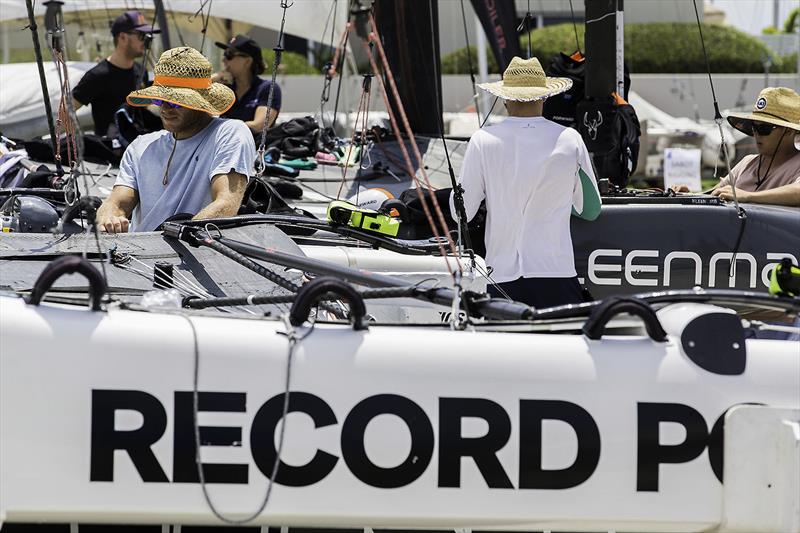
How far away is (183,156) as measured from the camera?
4.53 m

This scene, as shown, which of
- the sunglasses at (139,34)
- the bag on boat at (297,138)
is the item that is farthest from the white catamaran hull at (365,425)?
the sunglasses at (139,34)

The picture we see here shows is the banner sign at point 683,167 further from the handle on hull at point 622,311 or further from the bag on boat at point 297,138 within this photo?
the handle on hull at point 622,311

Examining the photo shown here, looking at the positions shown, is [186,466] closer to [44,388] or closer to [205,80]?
[44,388]

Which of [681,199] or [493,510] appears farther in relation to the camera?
[681,199]

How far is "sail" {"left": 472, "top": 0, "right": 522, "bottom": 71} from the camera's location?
35.0 ft

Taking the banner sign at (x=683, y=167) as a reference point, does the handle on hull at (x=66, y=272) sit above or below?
above

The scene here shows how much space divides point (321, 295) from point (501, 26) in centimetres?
842

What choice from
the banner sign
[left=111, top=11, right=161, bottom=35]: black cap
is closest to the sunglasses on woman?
[left=111, top=11, right=161, bottom=35]: black cap

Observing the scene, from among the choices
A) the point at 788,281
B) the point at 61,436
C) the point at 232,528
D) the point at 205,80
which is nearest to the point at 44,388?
the point at 61,436

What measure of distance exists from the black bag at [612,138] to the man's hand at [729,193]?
83 centimetres

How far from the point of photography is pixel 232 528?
283 centimetres

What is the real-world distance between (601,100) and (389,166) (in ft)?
5.06

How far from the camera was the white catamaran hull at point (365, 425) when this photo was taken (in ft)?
8.41

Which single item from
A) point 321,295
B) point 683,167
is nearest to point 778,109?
point 321,295
